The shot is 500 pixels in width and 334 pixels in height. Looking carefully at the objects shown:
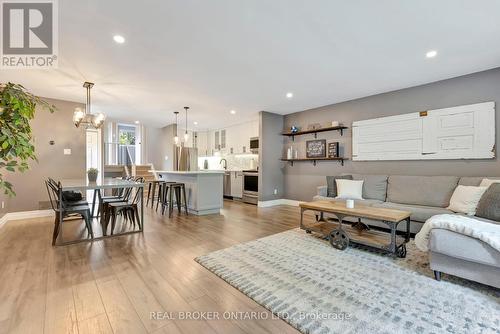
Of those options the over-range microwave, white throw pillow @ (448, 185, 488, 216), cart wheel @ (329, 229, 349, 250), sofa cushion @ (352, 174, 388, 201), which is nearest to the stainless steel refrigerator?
the over-range microwave

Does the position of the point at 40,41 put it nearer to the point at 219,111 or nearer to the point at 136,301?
the point at 136,301

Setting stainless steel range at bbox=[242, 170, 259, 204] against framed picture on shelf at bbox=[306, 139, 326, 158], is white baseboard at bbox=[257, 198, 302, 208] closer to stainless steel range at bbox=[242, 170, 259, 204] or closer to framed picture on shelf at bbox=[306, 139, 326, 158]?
stainless steel range at bbox=[242, 170, 259, 204]

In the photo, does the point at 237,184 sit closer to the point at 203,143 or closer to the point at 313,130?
the point at 203,143

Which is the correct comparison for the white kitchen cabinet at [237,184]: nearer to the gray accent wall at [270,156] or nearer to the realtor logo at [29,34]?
the gray accent wall at [270,156]

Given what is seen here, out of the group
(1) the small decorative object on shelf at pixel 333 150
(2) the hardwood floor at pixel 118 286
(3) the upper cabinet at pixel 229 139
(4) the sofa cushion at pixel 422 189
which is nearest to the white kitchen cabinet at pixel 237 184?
(3) the upper cabinet at pixel 229 139

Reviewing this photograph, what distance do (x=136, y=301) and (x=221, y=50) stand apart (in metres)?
2.89

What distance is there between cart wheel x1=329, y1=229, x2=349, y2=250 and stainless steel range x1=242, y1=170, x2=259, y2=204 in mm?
3452

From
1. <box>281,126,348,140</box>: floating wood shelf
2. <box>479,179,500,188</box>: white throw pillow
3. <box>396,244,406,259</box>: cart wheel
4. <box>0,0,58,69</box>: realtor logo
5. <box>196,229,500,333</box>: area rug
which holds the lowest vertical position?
<box>196,229,500,333</box>: area rug

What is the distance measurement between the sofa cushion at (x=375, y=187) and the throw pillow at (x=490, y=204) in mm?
1413

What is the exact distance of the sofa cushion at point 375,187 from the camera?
4.23 metres

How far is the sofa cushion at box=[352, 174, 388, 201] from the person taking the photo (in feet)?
13.9

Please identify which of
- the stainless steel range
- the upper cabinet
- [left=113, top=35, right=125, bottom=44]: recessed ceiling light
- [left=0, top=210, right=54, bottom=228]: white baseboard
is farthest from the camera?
the upper cabinet

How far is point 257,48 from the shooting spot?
290 centimetres

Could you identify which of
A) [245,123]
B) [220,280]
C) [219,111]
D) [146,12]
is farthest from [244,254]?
[245,123]
